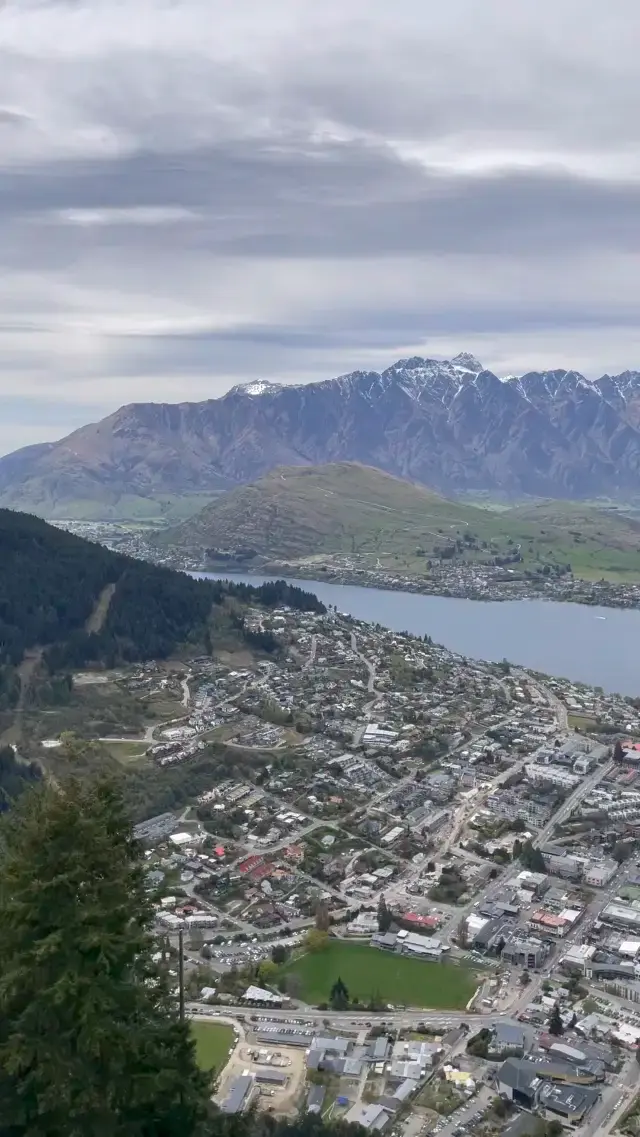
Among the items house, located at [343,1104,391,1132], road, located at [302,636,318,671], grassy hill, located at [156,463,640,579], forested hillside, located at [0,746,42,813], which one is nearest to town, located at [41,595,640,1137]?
house, located at [343,1104,391,1132]

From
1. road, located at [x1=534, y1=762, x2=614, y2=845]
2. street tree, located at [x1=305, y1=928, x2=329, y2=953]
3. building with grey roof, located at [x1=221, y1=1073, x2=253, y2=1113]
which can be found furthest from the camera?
road, located at [x1=534, y1=762, x2=614, y2=845]

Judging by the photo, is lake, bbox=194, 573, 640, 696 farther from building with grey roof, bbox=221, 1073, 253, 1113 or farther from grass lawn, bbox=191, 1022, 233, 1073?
building with grey roof, bbox=221, 1073, 253, 1113

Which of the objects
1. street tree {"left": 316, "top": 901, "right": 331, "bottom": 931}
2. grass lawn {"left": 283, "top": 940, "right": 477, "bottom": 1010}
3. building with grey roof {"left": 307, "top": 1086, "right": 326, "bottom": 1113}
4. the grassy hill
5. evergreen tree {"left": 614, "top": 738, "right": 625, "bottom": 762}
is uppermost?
the grassy hill

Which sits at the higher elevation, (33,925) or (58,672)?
(33,925)

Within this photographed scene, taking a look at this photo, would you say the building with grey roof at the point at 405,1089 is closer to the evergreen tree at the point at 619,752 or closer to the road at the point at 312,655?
the evergreen tree at the point at 619,752

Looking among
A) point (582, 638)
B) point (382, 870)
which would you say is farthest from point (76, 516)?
point (382, 870)

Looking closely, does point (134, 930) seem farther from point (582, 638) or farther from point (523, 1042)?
point (582, 638)
